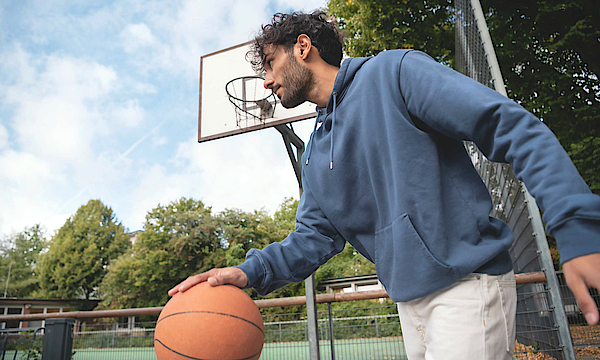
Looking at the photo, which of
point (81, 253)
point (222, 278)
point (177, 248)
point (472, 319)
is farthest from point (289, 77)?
point (81, 253)

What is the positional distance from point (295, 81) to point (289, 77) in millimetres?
31

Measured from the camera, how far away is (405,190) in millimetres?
1059

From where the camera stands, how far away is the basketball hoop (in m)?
4.97

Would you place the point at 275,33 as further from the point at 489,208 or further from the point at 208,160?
the point at 208,160

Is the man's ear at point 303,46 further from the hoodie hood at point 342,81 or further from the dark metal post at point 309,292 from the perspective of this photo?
the dark metal post at point 309,292

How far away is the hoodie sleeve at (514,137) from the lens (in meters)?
0.69

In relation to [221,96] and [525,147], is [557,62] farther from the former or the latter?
[525,147]

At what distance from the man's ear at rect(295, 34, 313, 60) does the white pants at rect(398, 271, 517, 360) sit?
3.35ft

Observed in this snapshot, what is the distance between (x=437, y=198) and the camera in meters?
1.02

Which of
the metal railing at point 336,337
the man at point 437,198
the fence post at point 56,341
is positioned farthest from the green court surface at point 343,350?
the man at point 437,198

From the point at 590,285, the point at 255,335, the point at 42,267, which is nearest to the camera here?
the point at 590,285

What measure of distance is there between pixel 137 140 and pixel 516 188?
73.8m

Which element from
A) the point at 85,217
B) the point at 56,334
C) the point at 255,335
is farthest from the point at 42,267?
the point at 255,335

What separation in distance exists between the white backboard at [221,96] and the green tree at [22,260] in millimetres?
35760
